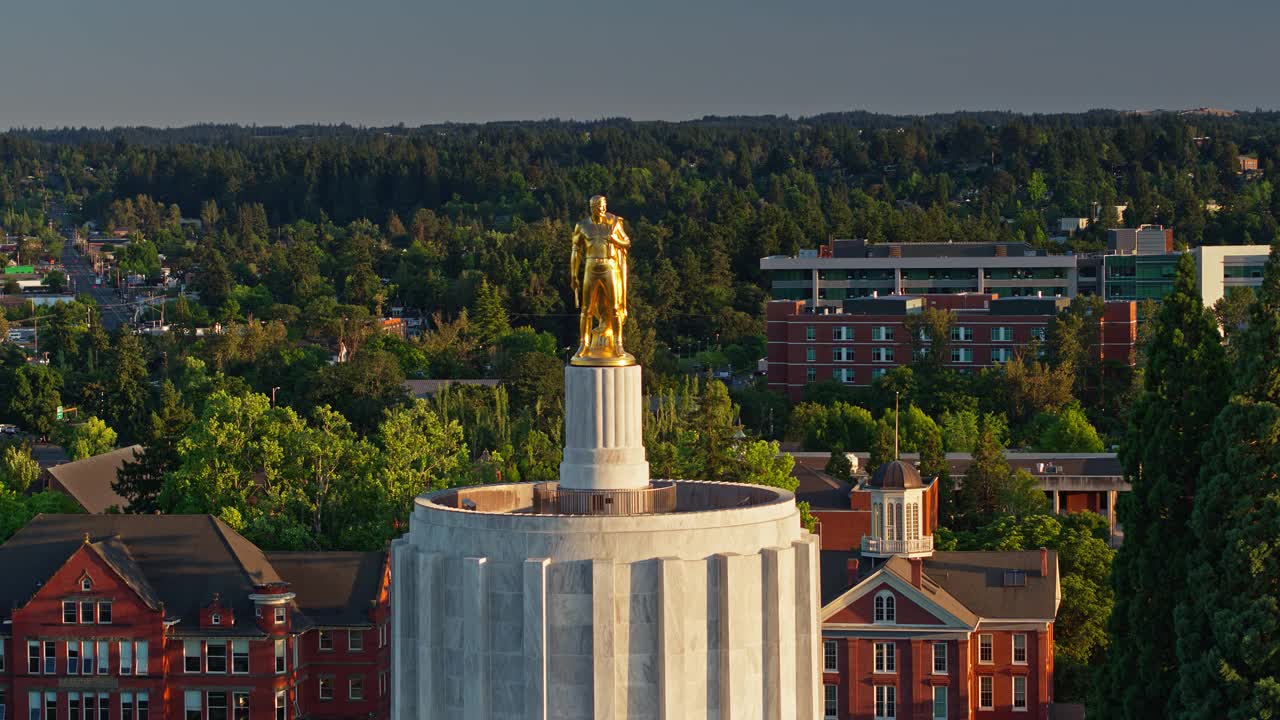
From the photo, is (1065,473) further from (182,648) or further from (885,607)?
(182,648)

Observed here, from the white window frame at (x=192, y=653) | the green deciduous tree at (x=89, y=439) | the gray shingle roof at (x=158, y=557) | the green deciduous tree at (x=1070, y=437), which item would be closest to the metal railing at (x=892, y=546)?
the gray shingle roof at (x=158, y=557)

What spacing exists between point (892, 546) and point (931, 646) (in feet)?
13.5

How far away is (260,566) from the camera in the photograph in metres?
84.7

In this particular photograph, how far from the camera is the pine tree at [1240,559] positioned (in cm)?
5144

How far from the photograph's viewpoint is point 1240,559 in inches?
2031

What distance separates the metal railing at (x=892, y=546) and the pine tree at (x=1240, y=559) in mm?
31218

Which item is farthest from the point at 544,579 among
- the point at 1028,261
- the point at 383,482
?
the point at 1028,261

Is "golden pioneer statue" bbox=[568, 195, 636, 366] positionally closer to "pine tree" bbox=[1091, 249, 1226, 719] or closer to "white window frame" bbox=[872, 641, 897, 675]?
"pine tree" bbox=[1091, 249, 1226, 719]

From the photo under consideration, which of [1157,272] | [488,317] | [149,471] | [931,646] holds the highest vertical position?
[1157,272]

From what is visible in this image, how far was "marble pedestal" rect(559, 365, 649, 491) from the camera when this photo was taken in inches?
1371

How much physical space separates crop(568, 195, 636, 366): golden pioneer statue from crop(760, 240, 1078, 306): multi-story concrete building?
155 meters

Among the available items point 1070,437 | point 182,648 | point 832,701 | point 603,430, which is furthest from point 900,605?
point 1070,437

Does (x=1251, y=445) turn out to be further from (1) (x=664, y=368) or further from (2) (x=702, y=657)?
(1) (x=664, y=368)

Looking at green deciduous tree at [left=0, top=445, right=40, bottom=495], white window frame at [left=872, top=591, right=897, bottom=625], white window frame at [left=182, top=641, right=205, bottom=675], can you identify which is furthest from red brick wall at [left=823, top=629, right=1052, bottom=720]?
green deciduous tree at [left=0, top=445, right=40, bottom=495]
